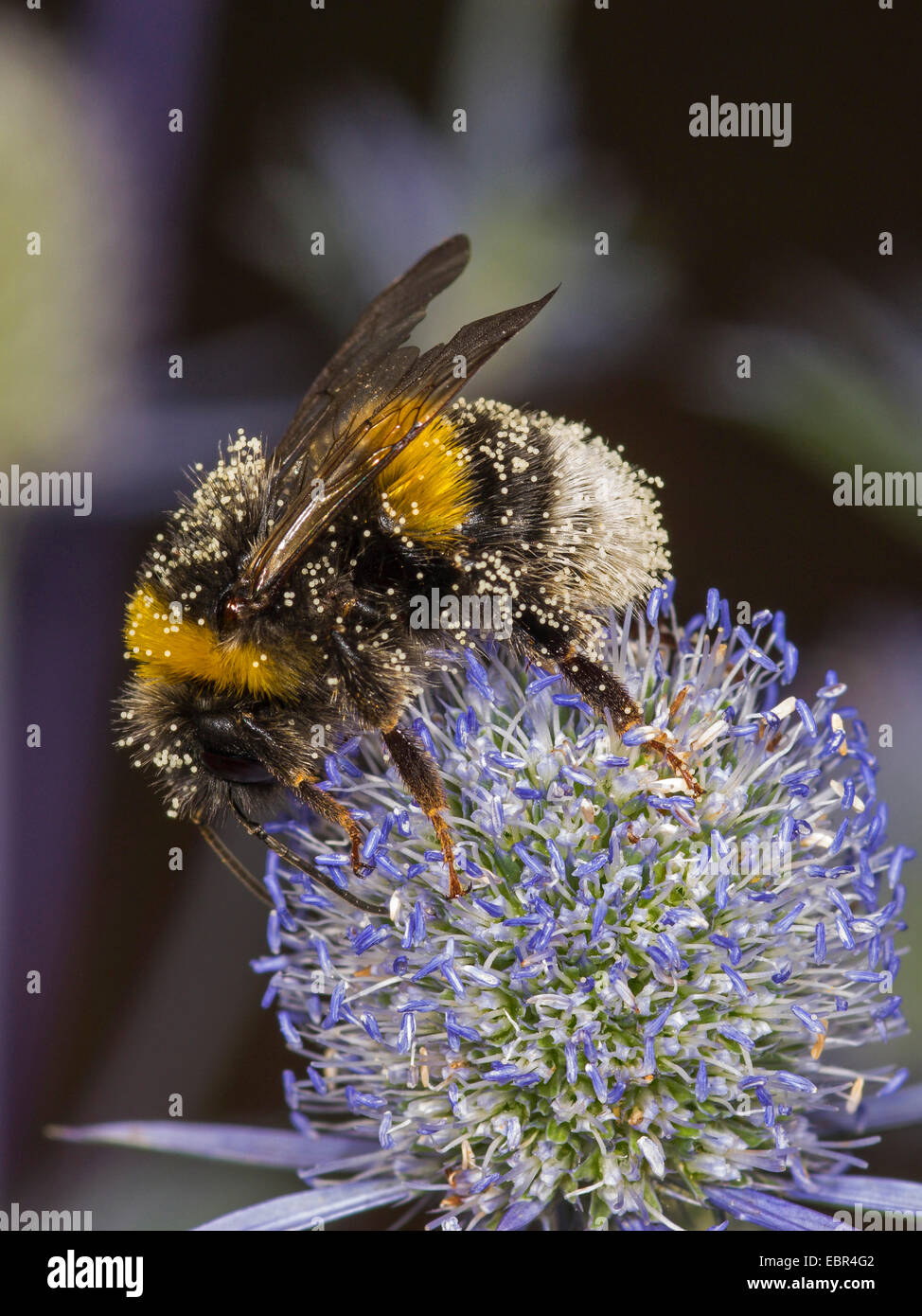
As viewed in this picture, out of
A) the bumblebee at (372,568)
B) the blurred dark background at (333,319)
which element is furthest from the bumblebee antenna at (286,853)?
the blurred dark background at (333,319)

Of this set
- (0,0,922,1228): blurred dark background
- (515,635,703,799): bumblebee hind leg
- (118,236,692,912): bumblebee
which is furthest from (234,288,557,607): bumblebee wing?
(0,0,922,1228): blurred dark background

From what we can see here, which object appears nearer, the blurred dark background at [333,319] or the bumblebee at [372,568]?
the bumblebee at [372,568]

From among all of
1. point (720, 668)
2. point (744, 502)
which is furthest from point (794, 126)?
point (720, 668)

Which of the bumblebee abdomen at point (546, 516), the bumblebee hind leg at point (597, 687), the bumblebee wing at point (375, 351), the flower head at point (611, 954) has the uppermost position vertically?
the bumblebee wing at point (375, 351)

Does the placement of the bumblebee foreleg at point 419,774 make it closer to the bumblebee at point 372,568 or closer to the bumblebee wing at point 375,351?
the bumblebee at point 372,568

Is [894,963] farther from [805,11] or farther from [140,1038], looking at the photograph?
[805,11]
